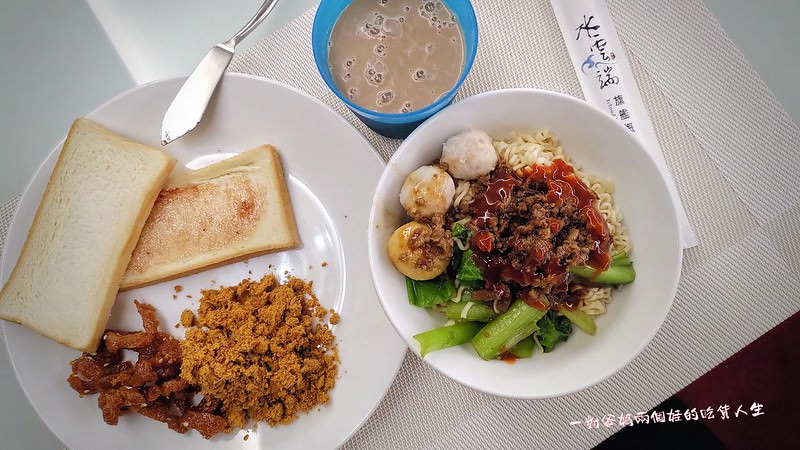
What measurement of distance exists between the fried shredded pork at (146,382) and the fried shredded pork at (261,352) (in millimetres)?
65

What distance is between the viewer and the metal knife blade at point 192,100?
1.72 metres

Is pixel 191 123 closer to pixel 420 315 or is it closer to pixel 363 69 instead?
pixel 363 69

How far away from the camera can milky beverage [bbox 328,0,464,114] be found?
5.11ft

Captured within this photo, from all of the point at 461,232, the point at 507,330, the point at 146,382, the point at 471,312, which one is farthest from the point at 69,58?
the point at 507,330

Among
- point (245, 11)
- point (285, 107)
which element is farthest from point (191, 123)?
point (245, 11)

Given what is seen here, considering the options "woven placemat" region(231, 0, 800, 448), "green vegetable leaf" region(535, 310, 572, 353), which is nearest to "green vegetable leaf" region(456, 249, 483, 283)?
"green vegetable leaf" region(535, 310, 572, 353)

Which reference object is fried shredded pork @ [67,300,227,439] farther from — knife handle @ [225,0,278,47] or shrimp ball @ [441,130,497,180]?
shrimp ball @ [441,130,497,180]

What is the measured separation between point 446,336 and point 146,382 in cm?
94

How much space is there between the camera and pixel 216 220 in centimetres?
178

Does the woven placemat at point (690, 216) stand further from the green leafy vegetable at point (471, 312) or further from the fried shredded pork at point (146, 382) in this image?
the fried shredded pork at point (146, 382)

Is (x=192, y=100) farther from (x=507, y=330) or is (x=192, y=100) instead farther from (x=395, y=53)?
(x=507, y=330)

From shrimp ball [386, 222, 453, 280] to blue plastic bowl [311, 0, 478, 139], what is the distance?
0.97 ft

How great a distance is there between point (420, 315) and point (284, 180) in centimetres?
65

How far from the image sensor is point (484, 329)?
1.45m
